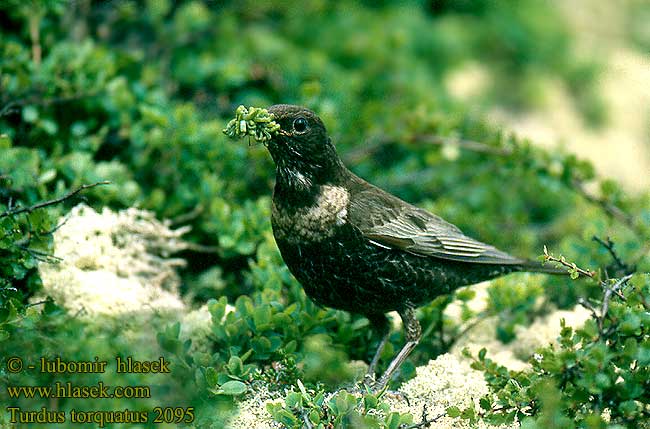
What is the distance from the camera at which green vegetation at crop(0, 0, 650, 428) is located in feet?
11.5

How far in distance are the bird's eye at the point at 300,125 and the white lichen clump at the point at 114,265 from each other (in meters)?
1.26

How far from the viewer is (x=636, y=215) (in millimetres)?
5758

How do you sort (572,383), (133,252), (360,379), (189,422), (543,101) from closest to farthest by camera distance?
(572,383)
(189,422)
(360,379)
(133,252)
(543,101)

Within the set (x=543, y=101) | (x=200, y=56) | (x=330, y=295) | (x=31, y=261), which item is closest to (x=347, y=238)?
(x=330, y=295)

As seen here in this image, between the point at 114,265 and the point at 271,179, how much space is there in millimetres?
1500

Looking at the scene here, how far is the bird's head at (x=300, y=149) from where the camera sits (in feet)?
13.0

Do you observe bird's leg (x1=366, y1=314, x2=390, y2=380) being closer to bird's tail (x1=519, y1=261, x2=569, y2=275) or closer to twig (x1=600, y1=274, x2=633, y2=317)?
bird's tail (x1=519, y1=261, x2=569, y2=275)

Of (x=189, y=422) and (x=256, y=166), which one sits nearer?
(x=189, y=422)

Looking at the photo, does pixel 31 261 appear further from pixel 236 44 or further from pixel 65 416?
pixel 236 44

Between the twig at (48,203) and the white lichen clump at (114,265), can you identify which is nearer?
the twig at (48,203)

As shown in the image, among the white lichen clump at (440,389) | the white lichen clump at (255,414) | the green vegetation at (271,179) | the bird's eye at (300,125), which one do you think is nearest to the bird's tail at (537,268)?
the green vegetation at (271,179)

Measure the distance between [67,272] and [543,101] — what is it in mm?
5869

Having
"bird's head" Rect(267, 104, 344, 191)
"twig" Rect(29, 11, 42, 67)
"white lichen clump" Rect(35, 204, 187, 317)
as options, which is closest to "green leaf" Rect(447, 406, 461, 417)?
"bird's head" Rect(267, 104, 344, 191)

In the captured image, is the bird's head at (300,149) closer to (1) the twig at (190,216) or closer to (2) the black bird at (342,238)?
(2) the black bird at (342,238)
